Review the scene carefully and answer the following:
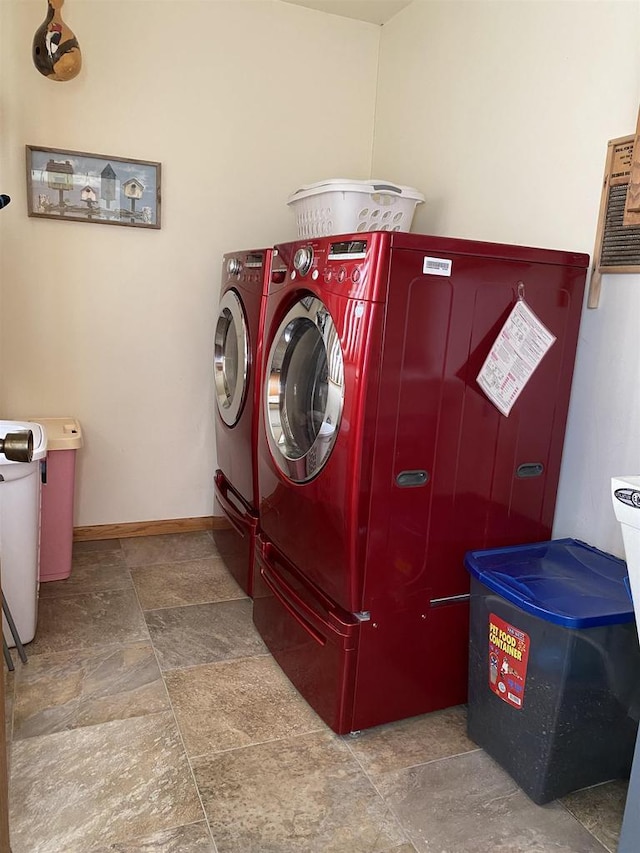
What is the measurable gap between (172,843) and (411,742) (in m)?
0.72

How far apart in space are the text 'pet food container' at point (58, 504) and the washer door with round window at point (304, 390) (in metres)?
0.97

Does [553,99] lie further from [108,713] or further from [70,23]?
[108,713]

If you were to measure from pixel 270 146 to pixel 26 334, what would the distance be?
4.69ft

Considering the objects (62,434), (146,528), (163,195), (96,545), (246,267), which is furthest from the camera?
(146,528)

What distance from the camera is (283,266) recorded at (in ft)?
6.91

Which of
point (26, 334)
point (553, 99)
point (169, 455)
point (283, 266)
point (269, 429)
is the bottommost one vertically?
point (169, 455)

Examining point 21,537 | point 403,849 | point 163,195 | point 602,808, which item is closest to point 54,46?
point 163,195

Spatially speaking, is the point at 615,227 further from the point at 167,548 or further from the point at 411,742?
the point at 167,548

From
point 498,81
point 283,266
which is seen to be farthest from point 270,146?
point 283,266

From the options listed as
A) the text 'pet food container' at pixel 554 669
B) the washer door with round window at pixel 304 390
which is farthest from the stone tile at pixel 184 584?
the text 'pet food container' at pixel 554 669

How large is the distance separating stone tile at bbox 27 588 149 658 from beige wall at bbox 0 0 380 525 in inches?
25.3

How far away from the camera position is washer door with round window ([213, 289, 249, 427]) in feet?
8.46

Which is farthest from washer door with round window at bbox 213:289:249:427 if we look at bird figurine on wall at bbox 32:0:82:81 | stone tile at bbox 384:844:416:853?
stone tile at bbox 384:844:416:853

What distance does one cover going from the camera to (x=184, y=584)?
2.81 metres
